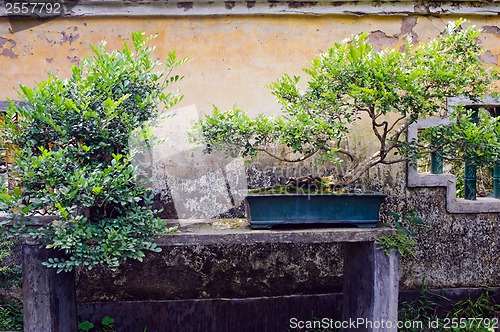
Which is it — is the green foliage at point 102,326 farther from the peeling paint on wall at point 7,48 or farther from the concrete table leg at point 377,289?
the peeling paint on wall at point 7,48

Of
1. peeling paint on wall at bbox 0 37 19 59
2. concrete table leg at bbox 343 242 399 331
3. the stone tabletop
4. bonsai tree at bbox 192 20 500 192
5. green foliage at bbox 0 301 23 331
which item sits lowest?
green foliage at bbox 0 301 23 331

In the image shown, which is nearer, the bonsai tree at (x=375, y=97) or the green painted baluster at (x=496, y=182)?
the bonsai tree at (x=375, y=97)

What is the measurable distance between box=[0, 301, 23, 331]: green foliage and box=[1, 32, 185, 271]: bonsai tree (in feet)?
3.46

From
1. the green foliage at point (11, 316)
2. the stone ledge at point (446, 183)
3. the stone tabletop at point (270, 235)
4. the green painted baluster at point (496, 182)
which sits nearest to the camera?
the stone tabletop at point (270, 235)

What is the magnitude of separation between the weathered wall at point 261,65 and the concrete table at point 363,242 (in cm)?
73

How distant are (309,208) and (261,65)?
1323 millimetres

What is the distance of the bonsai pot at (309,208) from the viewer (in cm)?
270

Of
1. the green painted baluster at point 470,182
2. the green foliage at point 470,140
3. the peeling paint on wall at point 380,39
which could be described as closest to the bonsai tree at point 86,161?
the green foliage at point 470,140

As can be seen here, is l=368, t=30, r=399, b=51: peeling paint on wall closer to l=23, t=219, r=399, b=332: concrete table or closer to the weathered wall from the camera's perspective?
the weathered wall

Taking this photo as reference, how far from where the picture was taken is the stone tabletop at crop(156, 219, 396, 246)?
260 centimetres

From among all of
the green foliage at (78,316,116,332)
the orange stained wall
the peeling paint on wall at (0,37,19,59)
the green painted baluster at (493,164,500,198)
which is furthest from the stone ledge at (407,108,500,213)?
the peeling paint on wall at (0,37,19,59)

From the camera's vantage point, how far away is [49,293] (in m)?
2.56

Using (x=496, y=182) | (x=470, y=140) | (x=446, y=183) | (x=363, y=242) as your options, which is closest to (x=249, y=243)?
(x=363, y=242)

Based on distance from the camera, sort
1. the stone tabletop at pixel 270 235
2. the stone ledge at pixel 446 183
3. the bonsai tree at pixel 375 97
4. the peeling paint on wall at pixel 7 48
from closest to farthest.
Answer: the bonsai tree at pixel 375 97, the stone tabletop at pixel 270 235, the peeling paint on wall at pixel 7 48, the stone ledge at pixel 446 183
